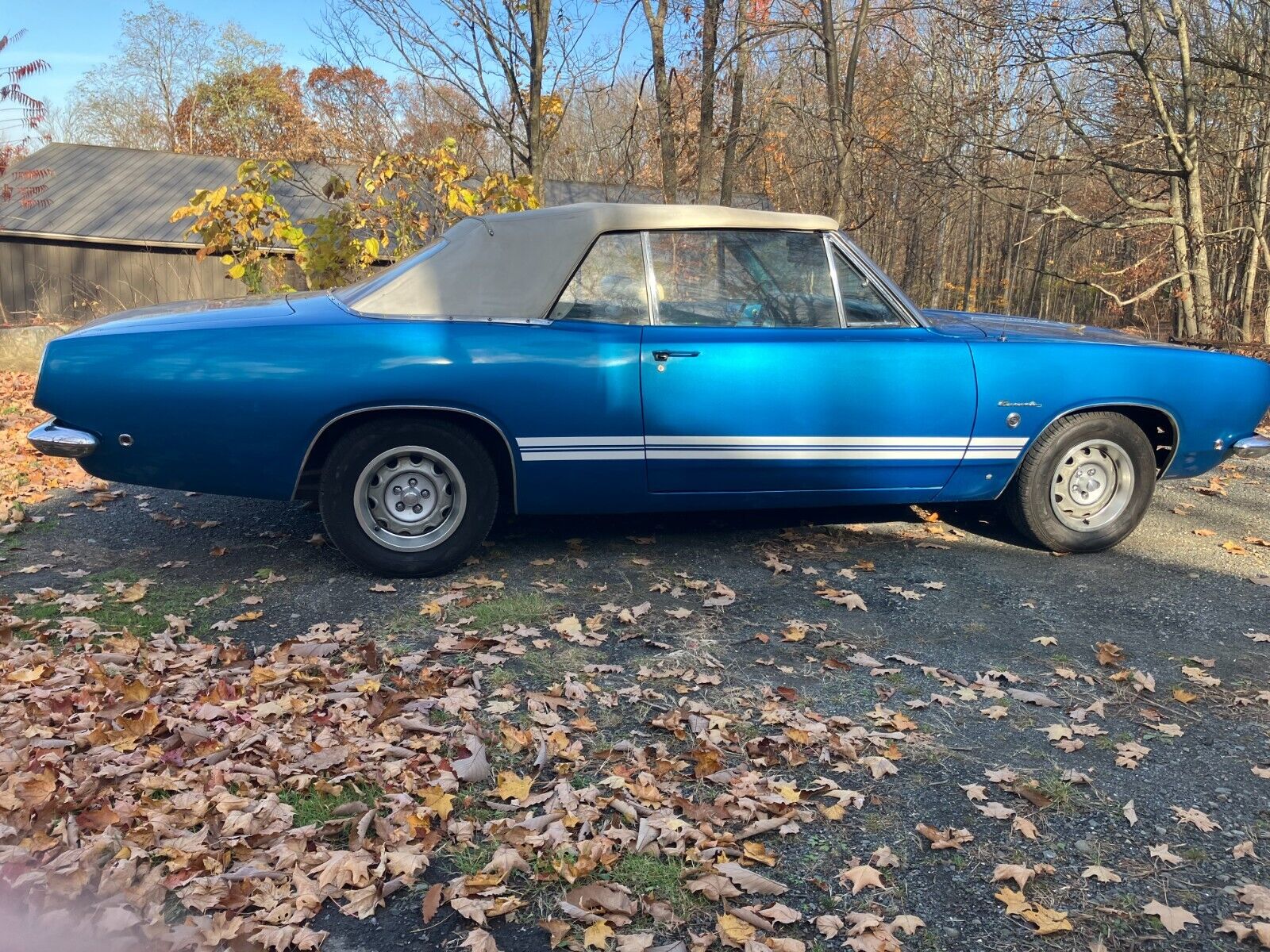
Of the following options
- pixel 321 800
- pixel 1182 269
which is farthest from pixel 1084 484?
pixel 1182 269

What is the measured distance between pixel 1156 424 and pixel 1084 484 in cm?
56

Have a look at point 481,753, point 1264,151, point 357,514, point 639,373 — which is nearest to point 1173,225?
point 1264,151

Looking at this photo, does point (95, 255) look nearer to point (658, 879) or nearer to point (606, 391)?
point (606, 391)

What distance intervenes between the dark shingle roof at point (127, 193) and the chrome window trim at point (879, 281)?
1489 centimetres

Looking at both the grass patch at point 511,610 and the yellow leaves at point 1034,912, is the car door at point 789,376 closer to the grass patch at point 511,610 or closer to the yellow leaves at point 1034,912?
the grass patch at point 511,610

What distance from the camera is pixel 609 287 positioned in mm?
4688

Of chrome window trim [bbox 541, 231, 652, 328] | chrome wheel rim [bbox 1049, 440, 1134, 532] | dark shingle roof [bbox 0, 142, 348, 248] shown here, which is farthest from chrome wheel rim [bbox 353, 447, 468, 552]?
dark shingle roof [bbox 0, 142, 348, 248]

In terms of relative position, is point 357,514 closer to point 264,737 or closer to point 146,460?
point 146,460

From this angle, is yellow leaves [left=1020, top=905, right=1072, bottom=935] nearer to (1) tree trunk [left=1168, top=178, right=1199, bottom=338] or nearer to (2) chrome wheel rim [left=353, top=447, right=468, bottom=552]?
(2) chrome wheel rim [left=353, top=447, right=468, bottom=552]

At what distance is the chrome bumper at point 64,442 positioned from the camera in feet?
13.8

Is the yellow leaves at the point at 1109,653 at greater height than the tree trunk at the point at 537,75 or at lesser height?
lesser

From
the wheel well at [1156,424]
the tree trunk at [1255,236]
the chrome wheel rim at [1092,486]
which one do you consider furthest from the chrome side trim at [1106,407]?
the tree trunk at [1255,236]

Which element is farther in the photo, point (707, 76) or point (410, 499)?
point (707, 76)

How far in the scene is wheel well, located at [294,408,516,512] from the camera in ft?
14.6
